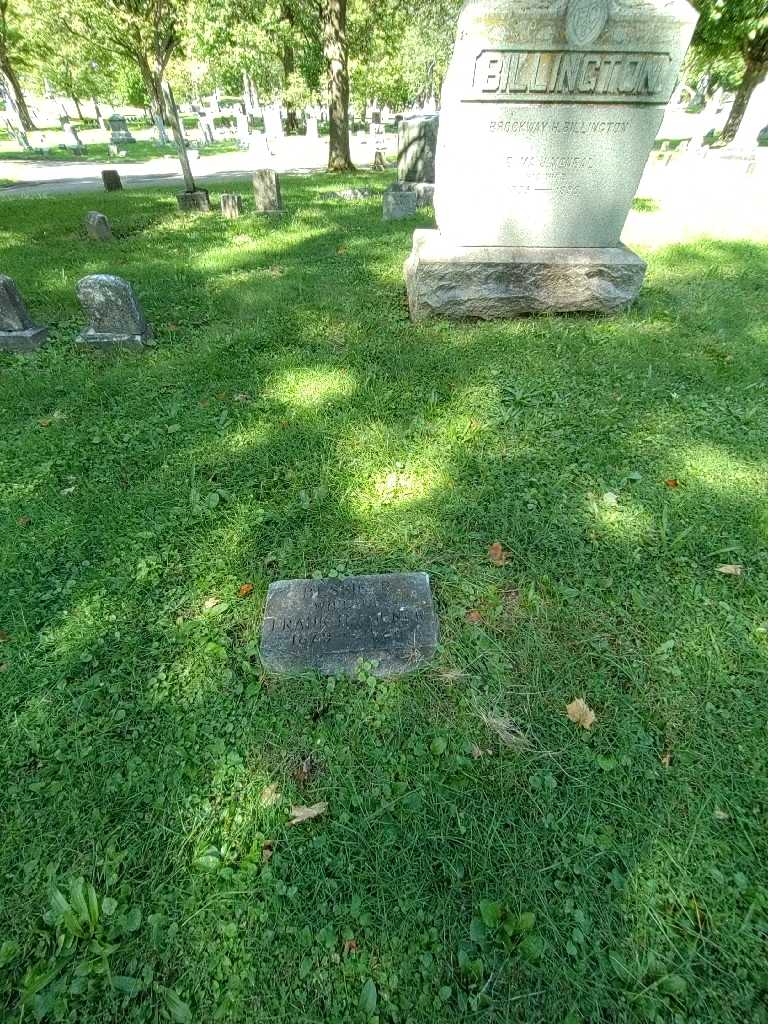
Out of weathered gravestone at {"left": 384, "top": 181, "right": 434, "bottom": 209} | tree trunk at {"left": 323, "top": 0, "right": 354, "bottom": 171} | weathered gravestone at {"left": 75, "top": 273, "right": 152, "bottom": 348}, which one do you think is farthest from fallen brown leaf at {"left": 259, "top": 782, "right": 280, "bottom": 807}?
tree trunk at {"left": 323, "top": 0, "right": 354, "bottom": 171}

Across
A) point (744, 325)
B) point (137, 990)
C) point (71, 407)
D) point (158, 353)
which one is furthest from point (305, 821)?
point (744, 325)

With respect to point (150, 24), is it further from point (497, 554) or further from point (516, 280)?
point (497, 554)

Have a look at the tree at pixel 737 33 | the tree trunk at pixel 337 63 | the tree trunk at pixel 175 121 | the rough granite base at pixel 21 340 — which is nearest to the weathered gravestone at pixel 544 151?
the rough granite base at pixel 21 340

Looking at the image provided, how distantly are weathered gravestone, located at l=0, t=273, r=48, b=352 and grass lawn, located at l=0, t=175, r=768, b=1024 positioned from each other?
28.0 inches

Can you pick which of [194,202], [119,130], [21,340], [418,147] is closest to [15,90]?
[119,130]

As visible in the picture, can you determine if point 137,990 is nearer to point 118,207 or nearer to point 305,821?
point 305,821

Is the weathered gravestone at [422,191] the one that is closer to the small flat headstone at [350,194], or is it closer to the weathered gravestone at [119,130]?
the small flat headstone at [350,194]

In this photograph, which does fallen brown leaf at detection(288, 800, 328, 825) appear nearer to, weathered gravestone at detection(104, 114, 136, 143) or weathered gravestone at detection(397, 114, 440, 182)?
weathered gravestone at detection(397, 114, 440, 182)

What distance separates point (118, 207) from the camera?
9.89 meters

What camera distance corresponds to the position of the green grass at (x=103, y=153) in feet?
78.6

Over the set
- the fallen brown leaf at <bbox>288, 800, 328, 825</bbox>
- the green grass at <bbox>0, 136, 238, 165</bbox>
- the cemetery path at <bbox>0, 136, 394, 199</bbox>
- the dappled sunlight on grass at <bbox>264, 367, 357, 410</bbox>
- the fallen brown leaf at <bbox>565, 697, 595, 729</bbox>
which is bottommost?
the green grass at <bbox>0, 136, 238, 165</bbox>

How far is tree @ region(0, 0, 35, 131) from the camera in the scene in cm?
2470

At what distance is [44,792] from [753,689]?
9.04 feet

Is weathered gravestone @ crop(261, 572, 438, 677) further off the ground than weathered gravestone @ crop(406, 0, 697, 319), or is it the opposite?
weathered gravestone @ crop(406, 0, 697, 319)
